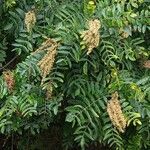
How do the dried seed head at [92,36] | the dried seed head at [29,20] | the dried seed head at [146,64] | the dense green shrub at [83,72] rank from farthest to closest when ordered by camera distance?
the dried seed head at [146,64] → the dried seed head at [29,20] → the dense green shrub at [83,72] → the dried seed head at [92,36]

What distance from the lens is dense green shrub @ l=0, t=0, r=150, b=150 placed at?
251 centimetres

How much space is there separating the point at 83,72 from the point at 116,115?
0.38 metres

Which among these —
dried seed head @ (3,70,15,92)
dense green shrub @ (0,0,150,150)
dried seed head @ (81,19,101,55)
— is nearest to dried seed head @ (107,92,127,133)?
dense green shrub @ (0,0,150,150)

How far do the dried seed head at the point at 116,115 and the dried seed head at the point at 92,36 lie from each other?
0.35 m

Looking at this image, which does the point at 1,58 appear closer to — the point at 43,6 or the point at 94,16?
the point at 43,6

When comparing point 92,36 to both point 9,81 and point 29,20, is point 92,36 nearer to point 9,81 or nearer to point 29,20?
point 29,20

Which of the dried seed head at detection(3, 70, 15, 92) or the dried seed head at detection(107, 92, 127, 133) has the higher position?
the dried seed head at detection(3, 70, 15, 92)

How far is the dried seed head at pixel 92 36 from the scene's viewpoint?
7.77 feet

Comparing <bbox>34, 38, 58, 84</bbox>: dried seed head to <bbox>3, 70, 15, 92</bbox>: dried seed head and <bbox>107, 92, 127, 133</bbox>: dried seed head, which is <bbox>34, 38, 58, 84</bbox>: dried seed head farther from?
<bbox>107, 92, 127, 133</bbox>: dried seed head

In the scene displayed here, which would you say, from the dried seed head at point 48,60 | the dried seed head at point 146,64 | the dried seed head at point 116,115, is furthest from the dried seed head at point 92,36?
the dried seed head at point 146,64

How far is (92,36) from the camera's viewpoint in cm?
238

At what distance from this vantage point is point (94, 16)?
103 inches

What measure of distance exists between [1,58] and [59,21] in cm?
49

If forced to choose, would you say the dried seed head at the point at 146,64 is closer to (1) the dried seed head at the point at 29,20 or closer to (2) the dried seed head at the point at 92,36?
(2) the dried seed head at the point at 92,36
